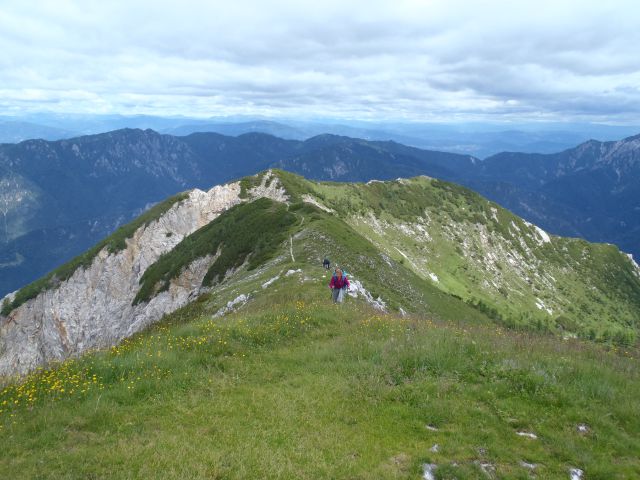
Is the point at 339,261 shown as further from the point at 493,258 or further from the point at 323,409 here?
the point at 493,258

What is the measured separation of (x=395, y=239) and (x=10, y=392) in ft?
328

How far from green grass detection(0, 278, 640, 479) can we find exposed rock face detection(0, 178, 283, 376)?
181 ft

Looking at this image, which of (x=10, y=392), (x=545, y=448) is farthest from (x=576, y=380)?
(x=10, y=392)

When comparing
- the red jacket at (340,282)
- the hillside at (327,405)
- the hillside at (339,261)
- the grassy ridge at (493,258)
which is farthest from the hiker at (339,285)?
the grassy ridge at (493,258)

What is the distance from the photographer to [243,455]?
9.35 m

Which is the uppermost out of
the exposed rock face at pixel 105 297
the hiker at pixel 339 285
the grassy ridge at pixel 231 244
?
the hiker at pixel 339 285

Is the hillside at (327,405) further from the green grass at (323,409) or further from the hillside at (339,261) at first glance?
the hillside at (339,261)

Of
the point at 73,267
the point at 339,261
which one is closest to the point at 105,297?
the point at 73,267

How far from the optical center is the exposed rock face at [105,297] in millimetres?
73312

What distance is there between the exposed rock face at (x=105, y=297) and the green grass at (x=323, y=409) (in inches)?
2178

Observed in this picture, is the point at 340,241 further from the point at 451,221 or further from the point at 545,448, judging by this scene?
the point at 451,221

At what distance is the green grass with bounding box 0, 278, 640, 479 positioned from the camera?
9281 mm

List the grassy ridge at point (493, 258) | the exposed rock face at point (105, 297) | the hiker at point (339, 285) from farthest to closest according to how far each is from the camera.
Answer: the grassy ridge at point (493, 258) < the exposed rock face at point (105, 297) < the hiker at point (339, 285)

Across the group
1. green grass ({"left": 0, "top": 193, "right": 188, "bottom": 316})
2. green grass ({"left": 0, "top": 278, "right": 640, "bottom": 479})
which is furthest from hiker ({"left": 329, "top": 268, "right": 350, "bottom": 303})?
green grass ({"left": 0, "top": 193, "right": 188, "bottom": 316})
